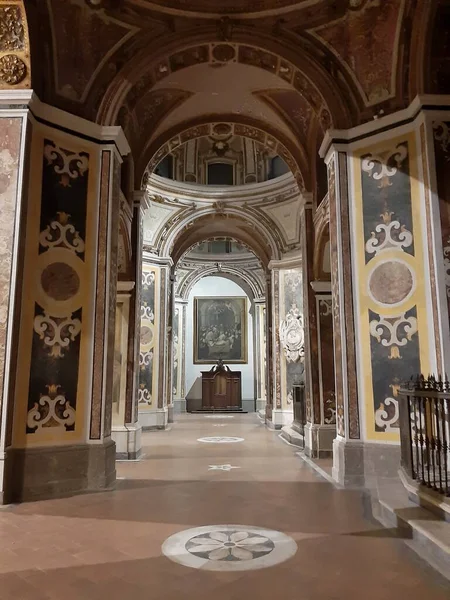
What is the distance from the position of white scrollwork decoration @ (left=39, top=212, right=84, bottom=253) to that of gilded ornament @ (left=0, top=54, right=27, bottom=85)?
1.75m

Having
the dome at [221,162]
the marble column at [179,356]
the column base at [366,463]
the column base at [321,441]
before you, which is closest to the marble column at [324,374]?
the column base at [321,441]

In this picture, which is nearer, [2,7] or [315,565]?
[315,565]

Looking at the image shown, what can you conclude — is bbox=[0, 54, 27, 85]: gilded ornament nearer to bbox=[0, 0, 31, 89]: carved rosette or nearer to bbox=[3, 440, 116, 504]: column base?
bbox=[0, 0, 31, 89]: carved rosette

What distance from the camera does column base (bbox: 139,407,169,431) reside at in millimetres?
13555

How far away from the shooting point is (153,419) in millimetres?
13820

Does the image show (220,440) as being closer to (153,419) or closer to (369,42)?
(153,419)

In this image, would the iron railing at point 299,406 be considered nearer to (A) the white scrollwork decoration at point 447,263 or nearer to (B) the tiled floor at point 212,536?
(B) the tiled floor at point 212,536

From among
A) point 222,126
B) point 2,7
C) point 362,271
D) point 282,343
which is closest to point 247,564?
point 362,271

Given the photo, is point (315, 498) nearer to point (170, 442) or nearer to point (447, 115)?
point (447, 115)

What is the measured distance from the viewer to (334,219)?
7133mm

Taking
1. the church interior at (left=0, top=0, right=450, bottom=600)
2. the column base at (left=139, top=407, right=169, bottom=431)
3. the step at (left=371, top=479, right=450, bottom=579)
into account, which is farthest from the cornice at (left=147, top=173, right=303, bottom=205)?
the step at (left=371, top=479, right=450, bottom=579)

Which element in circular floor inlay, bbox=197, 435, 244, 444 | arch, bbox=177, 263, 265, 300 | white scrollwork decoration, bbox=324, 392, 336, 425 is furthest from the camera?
arch, bbox=177, 263, 265, 300

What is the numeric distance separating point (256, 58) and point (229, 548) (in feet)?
23.6

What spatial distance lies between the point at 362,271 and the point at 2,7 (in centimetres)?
573
